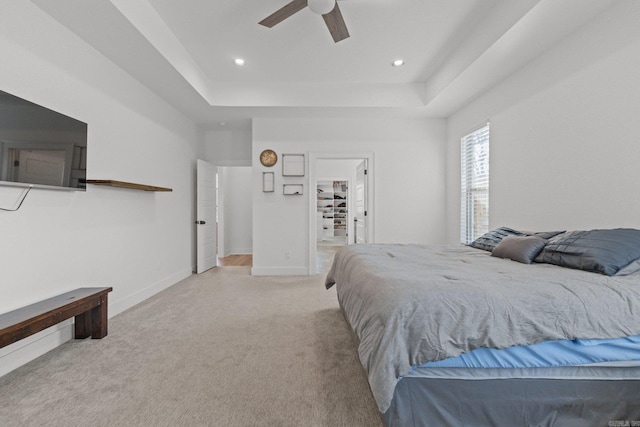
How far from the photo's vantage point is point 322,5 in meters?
2.25

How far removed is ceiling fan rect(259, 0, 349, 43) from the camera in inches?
88.1

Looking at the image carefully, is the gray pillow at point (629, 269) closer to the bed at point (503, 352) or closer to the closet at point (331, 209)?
the bed at point (503, 352)

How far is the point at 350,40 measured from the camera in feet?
10.3

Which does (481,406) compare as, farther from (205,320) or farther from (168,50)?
(168,50)

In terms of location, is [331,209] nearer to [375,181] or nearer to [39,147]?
[375,181]

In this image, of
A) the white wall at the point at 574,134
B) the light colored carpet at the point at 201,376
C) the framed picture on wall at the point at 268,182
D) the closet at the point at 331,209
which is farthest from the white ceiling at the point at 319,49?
the closet at the point at 331,209

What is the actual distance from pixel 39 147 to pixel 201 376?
1.96m

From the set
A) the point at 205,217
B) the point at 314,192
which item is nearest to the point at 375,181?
the point at 314,192

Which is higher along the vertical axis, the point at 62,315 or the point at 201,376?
the point at 62,315

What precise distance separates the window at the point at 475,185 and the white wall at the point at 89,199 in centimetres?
429

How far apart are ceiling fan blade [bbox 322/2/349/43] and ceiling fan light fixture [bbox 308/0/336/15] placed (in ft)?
0.10

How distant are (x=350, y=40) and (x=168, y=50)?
1.90 meters

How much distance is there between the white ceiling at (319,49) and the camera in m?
2.38

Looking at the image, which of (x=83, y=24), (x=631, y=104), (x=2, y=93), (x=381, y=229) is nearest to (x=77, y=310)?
(x=2, y=93)
